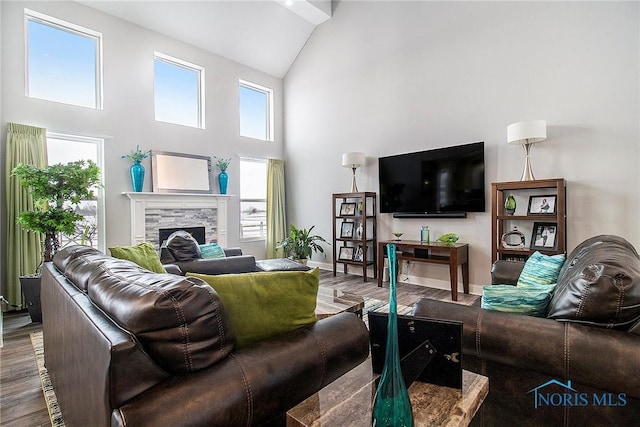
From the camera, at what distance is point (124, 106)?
4738 mm

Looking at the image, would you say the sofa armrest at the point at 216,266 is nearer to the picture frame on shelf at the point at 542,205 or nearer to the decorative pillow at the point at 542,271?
the decorative pillow at the point at 542,271

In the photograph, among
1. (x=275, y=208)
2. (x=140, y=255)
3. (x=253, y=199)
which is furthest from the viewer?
(x=275, y=208)

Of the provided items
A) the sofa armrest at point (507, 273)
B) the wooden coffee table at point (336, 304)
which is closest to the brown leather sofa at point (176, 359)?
the wooden coffee table at point (336, 304)

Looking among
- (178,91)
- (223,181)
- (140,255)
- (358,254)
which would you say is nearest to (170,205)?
(223,181)

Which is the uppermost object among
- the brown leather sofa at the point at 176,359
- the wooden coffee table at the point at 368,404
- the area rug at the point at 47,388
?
the brown leather sofa at the point at 176,359

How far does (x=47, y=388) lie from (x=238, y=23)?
5.45 m

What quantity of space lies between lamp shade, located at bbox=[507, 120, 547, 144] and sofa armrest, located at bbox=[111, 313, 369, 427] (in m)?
3.09

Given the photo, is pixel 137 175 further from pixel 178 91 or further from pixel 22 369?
pixel 22 369

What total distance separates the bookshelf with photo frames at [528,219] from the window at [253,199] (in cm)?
419

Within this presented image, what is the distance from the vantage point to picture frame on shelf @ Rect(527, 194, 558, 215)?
3482 mm

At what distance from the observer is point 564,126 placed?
3523 millimetres

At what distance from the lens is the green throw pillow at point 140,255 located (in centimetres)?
230

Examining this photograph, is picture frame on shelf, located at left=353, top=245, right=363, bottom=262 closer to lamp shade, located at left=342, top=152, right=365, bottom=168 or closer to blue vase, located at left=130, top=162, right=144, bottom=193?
lamp shade, located at left=342, top=152, right=365, bottom=168

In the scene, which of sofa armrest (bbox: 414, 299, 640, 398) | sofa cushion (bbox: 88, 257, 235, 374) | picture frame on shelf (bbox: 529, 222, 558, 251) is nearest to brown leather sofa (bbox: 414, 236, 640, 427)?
sofa armrest (bbox: 414, 299, 640, 398)
